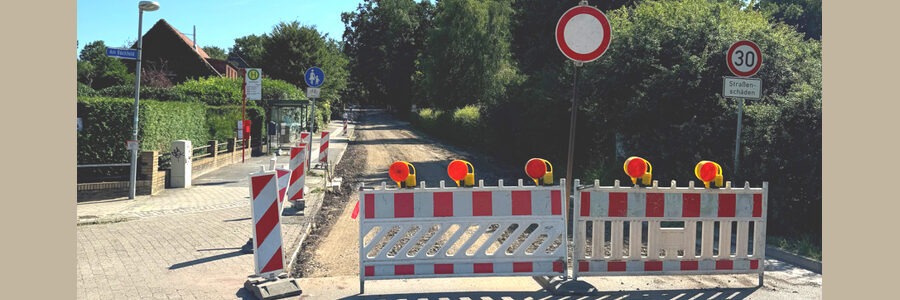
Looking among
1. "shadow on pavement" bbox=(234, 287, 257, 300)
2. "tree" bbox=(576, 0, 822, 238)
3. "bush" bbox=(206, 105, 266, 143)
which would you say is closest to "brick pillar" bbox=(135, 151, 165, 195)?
"bush" bbox=(206, 105, 266, 143)

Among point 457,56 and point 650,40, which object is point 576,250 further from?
point 457,56

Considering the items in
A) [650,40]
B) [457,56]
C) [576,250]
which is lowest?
[576,250]

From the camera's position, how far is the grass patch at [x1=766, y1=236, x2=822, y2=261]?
776 centimetres

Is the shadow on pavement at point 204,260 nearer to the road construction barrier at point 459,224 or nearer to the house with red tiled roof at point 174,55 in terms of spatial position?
the road construction barrier at point 459,224

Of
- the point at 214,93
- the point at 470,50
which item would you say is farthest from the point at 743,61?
the point at 470,50

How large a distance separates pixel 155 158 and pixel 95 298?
8.99 metres

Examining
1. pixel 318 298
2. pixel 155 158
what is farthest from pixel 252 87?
pixel 318 298

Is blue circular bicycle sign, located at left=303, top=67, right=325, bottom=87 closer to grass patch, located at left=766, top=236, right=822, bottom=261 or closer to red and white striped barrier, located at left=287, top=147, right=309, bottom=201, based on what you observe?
red and white striped barrier, located at left=287, top=147, right=309, bottom=201

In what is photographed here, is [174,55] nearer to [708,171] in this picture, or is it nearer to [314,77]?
[314,77]

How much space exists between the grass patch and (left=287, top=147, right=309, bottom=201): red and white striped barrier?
710 cm

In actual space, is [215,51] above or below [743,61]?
above

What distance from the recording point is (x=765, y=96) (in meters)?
11.5

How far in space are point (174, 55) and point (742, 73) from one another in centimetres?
4677

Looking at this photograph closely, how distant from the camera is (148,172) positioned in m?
14.0
